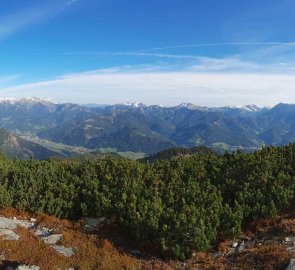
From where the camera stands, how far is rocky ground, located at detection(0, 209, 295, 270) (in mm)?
14414

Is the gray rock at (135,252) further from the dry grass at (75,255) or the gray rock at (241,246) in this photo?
the gray rock at (241,246)

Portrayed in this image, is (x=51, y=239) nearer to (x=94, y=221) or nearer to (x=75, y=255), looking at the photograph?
(x=75, y=255)

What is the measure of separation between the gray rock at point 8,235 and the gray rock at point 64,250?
1841mm

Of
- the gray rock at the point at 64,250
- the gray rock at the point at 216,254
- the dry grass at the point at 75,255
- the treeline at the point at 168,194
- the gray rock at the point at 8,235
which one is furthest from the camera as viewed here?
the gray rock at the point at 8,235

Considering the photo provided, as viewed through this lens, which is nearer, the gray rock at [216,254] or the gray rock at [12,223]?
the gray rock at [216,254]

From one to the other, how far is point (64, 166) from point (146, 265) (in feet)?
39.4

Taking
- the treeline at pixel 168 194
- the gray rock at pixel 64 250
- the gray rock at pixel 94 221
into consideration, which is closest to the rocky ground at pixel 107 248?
the gray rock at pixel 64 250

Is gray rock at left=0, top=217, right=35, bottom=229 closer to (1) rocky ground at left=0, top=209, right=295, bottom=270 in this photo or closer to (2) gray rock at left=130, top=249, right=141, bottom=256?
(1) rocky ground at left=0, top=209, right=295, bottom=270

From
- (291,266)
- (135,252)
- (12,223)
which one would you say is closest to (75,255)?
(135,252)

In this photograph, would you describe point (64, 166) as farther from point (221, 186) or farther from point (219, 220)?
point (219, 220)

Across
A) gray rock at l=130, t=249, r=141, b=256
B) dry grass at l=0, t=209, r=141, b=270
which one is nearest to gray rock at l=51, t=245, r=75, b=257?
dry grass at l=0, t=209, r=141, b=270

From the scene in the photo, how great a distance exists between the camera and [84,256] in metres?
15.4

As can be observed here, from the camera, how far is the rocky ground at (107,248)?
47.3ft

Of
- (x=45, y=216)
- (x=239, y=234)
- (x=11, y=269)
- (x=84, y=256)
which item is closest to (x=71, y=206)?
(x=45, y=216)
